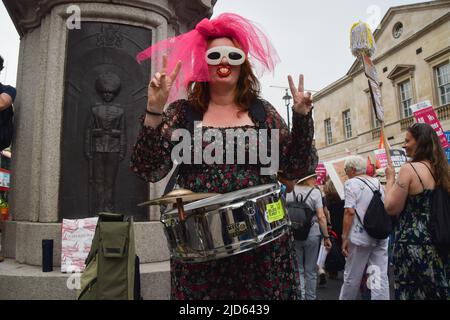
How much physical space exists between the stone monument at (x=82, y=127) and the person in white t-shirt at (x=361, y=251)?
2255 mm

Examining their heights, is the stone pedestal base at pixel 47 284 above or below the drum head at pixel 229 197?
below

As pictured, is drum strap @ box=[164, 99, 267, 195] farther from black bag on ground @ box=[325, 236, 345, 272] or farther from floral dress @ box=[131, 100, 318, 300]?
black bag on ground @ box=[325, 236, 345, 272]

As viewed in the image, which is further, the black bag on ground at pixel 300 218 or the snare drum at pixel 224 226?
the black bag on ground at pixel 300 218

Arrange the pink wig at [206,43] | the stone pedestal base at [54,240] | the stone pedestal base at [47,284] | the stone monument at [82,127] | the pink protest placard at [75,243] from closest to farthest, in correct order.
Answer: the pink wig at [206,43]
the stone pedestal base at [47,284]
the pink protest placard at [75,243]
the stone pedestal base at [54,240]
the stone monument at [82,127]

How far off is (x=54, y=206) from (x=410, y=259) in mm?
3478

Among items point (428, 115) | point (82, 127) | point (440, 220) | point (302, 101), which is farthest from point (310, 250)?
point (428, 115)

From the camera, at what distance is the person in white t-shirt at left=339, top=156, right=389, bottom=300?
13.9 feet

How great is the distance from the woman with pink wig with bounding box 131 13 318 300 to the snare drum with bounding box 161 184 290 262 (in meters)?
0.10

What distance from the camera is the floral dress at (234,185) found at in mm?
1553

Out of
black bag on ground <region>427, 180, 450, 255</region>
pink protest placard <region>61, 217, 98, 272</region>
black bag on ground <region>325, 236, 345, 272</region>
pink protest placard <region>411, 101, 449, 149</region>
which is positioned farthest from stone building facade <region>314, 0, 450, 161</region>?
pink protest placard <region>61, 217, 98, 272</region>

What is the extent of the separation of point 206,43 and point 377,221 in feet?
10.6

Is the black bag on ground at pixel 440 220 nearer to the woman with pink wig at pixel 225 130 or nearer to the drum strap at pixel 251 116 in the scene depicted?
the woman with pink wig at pixel 225 130

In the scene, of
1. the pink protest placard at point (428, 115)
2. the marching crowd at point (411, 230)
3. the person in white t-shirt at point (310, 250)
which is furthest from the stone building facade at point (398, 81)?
the marching crowd at point (411, 230)

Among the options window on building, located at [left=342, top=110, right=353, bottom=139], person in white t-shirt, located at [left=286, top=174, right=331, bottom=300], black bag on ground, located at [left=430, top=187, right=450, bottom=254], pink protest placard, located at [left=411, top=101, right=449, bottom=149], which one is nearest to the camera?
black bag on ground, located at [left=430, top=187, right=450, bottom=254]
